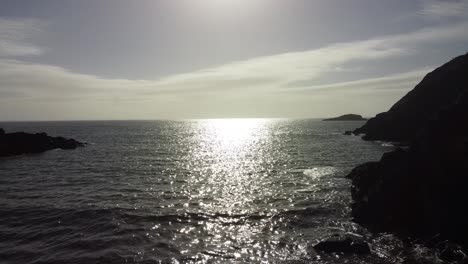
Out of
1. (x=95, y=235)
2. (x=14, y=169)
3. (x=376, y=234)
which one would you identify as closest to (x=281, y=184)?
(x=376, y=234)

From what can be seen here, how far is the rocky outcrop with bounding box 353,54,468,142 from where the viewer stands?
82.4 metres

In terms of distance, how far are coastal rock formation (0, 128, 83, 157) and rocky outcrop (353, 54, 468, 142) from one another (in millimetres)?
88891

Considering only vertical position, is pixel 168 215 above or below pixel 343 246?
above

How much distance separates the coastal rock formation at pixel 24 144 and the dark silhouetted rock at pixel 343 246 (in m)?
78.1

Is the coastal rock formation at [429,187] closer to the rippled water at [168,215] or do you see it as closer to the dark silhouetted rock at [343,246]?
the rippled water at [168,215]

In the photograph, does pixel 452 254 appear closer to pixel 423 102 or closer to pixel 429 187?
pixel 429 187

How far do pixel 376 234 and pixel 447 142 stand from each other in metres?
8.38

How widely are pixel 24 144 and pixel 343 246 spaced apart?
83931 millimetres

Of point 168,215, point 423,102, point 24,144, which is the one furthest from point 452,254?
point 24,144

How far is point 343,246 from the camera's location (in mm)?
21250

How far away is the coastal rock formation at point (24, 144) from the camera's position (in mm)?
78938

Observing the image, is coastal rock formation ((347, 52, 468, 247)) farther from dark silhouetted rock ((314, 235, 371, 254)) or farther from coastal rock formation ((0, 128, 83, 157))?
coastal rock formation ((0, 128, 83, 157))

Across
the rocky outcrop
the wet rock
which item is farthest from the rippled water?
the rocky outcrop

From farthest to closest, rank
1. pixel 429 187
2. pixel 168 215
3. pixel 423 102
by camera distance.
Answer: pixel 423 102, pixel 168 215, pixel 429 187
